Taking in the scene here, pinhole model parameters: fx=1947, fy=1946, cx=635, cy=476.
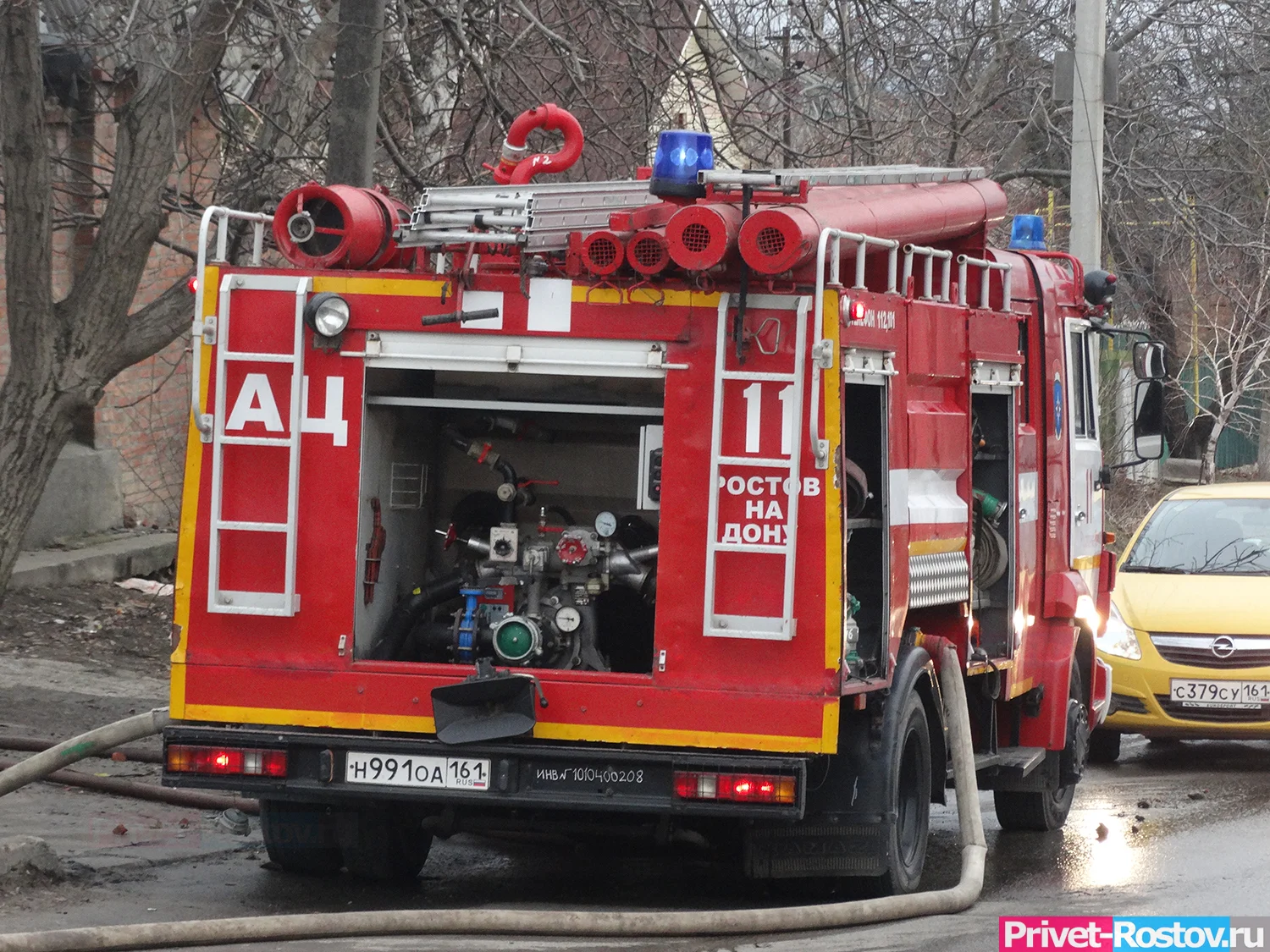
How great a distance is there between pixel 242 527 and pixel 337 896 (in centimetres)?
152

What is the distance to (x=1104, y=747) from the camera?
1186 cm

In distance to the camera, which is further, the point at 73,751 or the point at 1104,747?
the point at 1104,747

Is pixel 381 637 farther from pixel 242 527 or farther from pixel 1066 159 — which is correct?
pixel 1066 159

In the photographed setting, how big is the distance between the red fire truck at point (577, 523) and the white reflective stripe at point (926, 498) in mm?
31

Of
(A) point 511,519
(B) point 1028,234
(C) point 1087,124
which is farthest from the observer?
(C) point 1087,124

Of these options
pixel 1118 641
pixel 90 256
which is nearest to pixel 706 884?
pixel 1118 641

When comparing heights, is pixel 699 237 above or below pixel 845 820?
above

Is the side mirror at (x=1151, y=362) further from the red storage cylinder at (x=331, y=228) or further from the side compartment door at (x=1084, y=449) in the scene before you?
the red storage cylinder at (x=331, y=228)

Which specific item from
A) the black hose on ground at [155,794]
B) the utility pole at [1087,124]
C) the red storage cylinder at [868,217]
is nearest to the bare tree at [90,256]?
the black hose on ground at [155,794]

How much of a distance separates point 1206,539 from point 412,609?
6.89m

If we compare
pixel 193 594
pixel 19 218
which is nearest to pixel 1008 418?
pixel 193 594

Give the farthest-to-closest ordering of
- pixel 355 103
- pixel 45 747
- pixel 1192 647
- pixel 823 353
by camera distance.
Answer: pixel 1192 647, pixel 355 103, pixel 45 747, pixel 823 353

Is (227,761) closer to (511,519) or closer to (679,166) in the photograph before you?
(511,519)

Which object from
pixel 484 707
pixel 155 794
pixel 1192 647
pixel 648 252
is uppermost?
pixel 648 252
